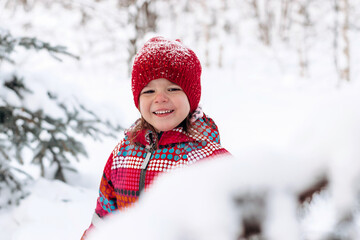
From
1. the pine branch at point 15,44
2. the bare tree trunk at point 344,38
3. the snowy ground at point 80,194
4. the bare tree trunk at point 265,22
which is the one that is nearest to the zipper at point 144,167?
the snowy ground at point 80,194

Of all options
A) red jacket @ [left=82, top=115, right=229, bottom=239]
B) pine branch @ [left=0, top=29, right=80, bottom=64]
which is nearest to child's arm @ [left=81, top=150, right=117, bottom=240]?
red jacket @ [left=82, top=115, right=229, bottom=239]

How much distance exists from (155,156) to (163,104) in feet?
0.89

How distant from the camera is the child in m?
1.58

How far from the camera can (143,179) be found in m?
1.58

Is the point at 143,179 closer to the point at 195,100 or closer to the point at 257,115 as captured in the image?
the point at 195,100

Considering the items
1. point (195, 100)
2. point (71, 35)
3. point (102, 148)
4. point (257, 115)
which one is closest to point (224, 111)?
point (257, 115)

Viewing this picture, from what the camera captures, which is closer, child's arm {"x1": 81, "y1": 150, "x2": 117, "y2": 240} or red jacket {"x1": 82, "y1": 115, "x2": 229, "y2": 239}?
red jacket {"x1": 82, "y1": 115, "x2": 229, "y2": 239}

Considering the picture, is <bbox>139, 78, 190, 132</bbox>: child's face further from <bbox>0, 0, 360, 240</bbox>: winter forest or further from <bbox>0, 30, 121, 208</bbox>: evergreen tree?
<bbox>0, 30, 121, 208</bbox>: evergreen tree

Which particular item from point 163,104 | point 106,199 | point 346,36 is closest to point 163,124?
point 163,104

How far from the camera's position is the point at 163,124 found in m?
1.60

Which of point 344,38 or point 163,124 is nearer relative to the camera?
point 163,124

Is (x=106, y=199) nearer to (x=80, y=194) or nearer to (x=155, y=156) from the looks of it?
(x=155, y=156)

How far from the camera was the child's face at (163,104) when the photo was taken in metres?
1.58

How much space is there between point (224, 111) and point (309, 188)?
868cm
